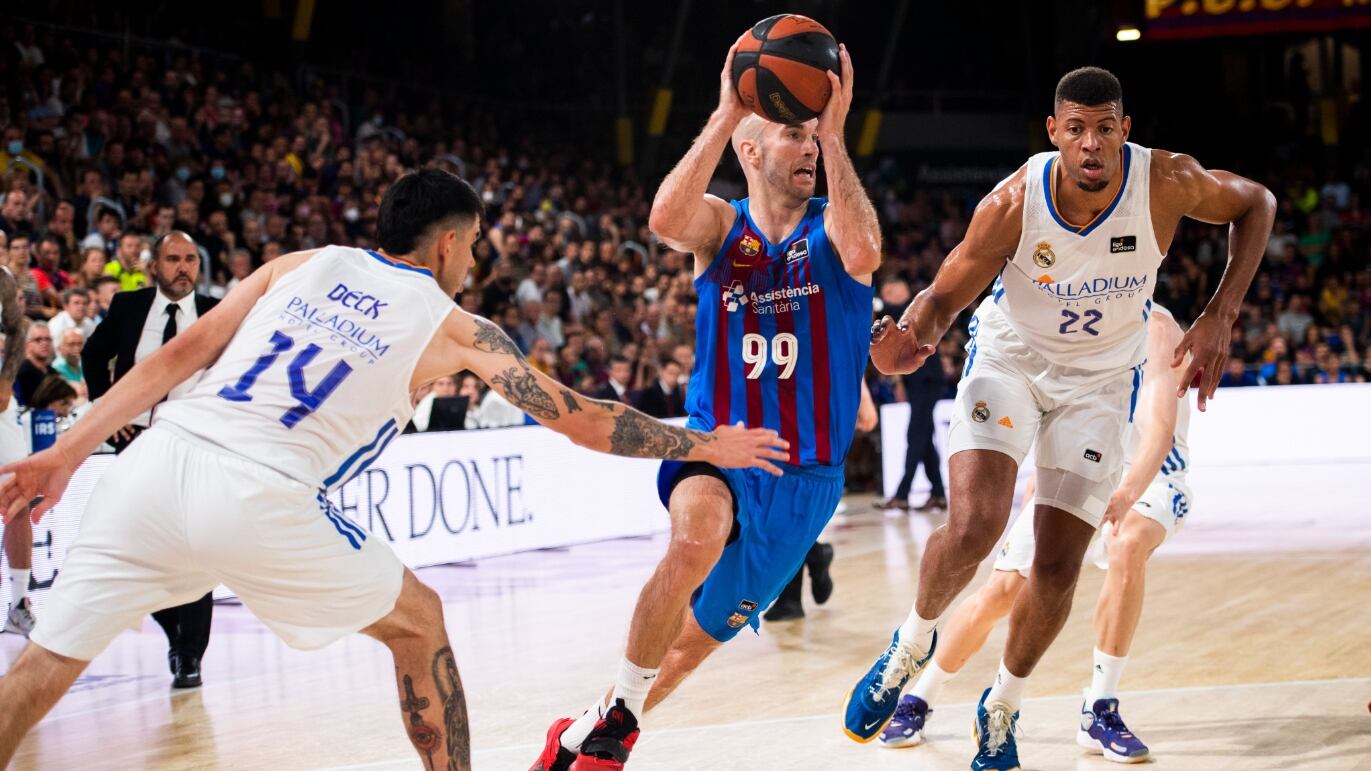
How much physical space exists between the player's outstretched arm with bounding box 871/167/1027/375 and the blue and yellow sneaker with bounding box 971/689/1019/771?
122 centimetres

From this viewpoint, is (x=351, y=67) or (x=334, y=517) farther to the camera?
(x=351, y=67)

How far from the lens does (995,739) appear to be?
15.7 feet

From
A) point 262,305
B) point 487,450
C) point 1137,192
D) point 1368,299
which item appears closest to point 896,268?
point 1368,299

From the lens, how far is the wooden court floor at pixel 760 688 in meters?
5.02

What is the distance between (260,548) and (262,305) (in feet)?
2.11

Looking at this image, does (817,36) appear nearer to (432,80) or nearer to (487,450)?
(487,450)

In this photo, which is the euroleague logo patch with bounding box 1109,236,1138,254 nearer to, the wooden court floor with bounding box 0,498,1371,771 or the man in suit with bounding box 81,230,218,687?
the wooden court floor with bounding box 0,498,1371,771

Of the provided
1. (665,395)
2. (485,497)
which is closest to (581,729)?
(485,497)

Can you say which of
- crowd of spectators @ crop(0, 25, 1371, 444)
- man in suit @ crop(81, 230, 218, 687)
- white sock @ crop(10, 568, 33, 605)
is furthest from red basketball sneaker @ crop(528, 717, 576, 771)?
crowd of spectators @ crop(0, 25, 1371, 444)

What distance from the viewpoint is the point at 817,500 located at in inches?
181

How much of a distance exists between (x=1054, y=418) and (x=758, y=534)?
1.24 m

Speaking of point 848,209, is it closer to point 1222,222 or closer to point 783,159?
point 783,159

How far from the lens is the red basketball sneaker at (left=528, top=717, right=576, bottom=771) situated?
445cm

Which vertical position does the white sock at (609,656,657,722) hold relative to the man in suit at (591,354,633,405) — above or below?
below
